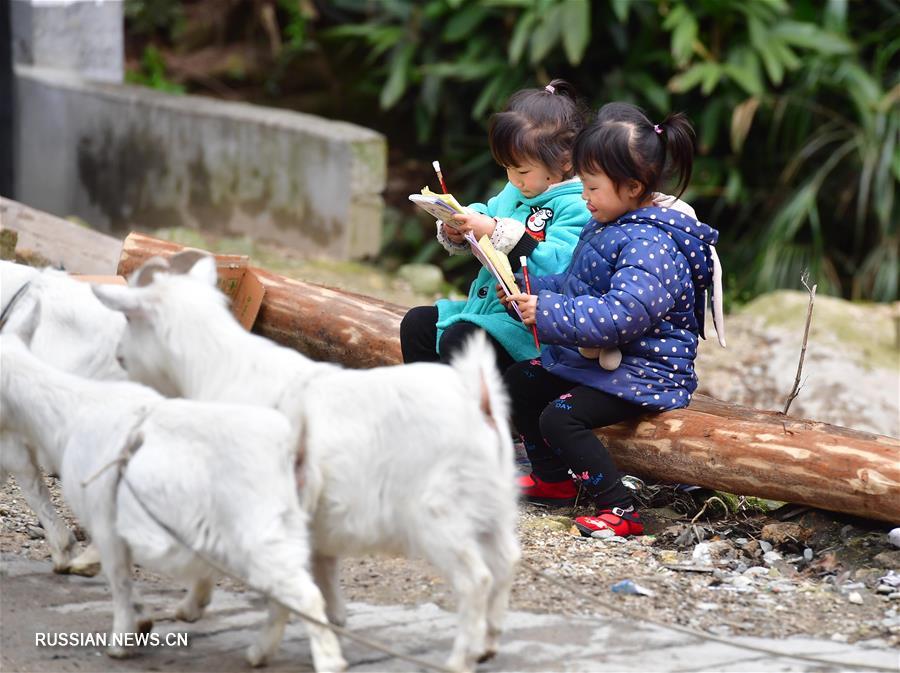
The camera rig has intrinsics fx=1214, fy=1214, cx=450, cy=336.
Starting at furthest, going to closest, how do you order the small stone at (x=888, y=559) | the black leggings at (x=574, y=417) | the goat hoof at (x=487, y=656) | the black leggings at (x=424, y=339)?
A: the black leggings at (x=424, y=339) → the black leggings at (x=574, y=417) → the small stone at (x=888, y=559) → the goat hoof at (x=487, y=656)

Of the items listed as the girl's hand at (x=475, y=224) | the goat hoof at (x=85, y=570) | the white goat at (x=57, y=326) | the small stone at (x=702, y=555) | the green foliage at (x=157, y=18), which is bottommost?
the small stone at (x=702, y=555)

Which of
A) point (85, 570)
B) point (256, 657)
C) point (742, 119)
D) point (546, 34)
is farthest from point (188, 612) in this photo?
point (546, 34)

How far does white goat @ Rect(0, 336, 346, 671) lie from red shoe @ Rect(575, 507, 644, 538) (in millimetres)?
1650

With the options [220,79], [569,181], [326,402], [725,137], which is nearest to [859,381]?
[725,137]

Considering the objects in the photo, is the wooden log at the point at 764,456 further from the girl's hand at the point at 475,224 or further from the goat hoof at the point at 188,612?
the goat hoof at the point at 188,612

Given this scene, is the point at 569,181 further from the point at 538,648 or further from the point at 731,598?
the point at 538,648

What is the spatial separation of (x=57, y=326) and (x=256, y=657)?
152 centimetres

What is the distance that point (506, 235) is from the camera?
460 centimetres

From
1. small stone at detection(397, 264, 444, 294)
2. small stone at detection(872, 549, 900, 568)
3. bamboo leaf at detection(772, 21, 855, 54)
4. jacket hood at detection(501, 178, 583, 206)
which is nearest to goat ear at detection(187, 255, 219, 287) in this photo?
jacket hood at detection(501, 178, 583, 206)

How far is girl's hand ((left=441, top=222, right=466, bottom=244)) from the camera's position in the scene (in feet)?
15.5

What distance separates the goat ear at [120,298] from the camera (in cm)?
337

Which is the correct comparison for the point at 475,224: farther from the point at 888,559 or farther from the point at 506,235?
the point at 888,559

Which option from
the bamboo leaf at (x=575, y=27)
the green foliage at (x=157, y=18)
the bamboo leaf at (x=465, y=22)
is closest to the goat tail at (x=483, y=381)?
the bamboo leaf at (x=575, y=27)

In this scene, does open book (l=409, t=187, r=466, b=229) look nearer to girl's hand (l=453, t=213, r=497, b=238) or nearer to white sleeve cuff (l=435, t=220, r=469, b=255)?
girl's hand (l=453, t=213, r=497, b=238)
